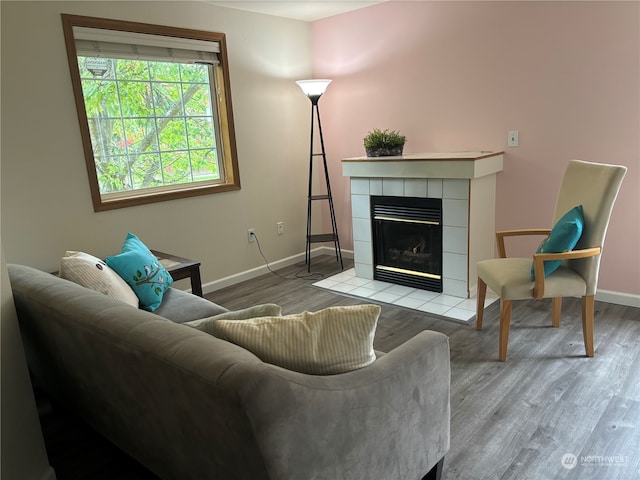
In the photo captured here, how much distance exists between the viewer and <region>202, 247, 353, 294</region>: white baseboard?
3.93m

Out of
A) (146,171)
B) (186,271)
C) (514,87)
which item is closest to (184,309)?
(186,271)

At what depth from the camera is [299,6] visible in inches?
153

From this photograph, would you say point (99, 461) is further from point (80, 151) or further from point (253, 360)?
point (80, 151)

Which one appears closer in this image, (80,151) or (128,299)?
(128,299)

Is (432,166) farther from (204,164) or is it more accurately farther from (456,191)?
(204,164)

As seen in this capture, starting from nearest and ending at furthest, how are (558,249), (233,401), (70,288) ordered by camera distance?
(233,401)
(70,288)
(558,249)

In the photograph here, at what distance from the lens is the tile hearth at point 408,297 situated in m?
3.14

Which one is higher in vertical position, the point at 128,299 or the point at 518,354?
the point at 128,299

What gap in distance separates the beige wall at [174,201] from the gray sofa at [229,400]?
4.57 feet

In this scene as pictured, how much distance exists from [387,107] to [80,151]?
95.8 inches

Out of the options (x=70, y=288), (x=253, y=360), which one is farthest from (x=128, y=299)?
(x=253, y=360)

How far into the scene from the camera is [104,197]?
3.32 m

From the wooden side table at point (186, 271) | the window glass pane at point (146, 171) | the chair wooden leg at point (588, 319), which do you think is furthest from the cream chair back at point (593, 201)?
the window glass pane at point (146, 171)

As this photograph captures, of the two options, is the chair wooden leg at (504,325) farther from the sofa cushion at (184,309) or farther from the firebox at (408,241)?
the sofa cushion at (184,309)
